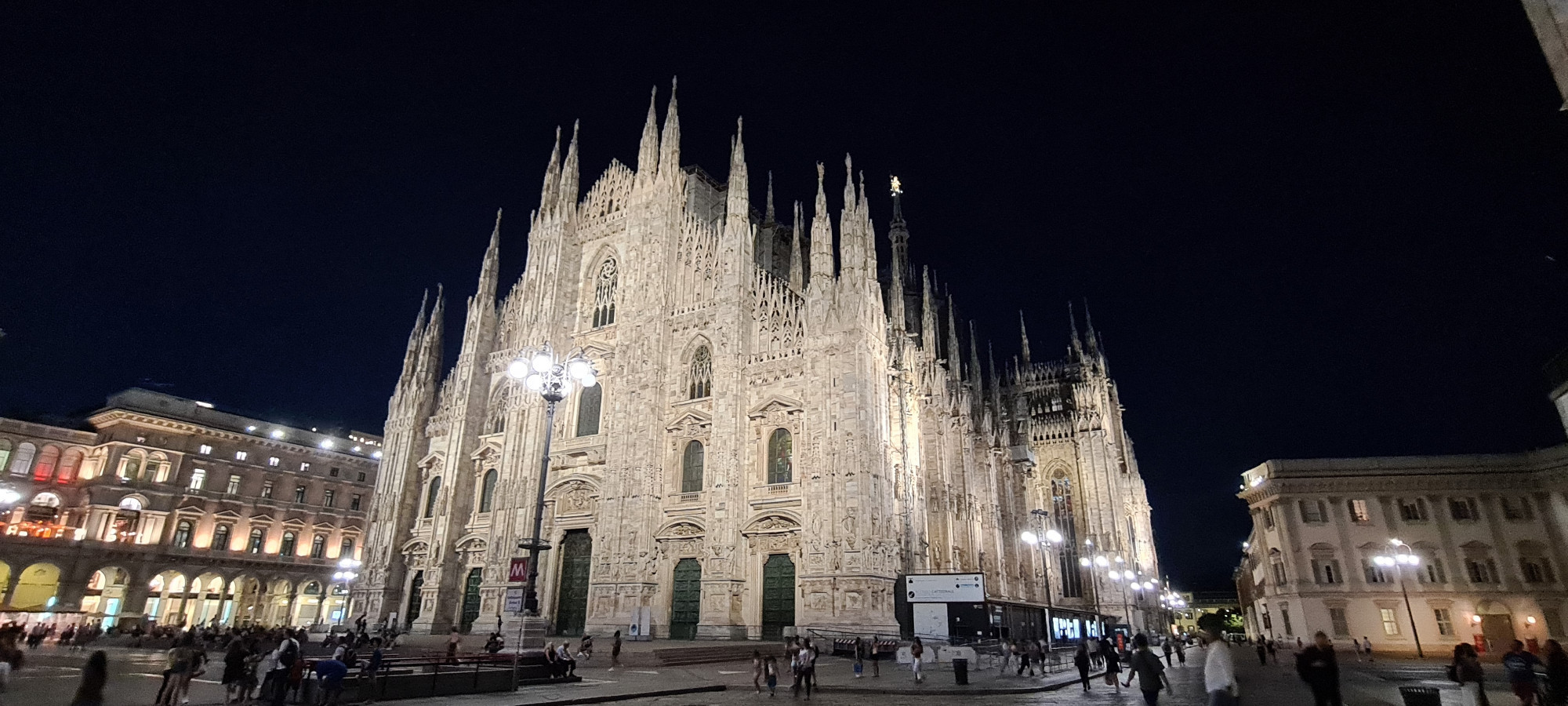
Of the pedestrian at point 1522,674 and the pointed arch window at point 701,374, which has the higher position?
the pointed arch window at point 701,374

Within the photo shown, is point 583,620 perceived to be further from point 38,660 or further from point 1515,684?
point 1515,684

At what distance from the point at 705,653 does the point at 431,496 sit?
917 inches

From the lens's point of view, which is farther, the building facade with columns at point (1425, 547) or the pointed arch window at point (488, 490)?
the building facade with columns at point (1425, 547)

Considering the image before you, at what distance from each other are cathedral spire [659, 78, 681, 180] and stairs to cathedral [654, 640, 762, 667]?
24346 millimetres

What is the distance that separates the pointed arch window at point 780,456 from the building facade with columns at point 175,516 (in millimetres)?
29243

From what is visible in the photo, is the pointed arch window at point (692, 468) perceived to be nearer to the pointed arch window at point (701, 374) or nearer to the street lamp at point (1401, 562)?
the pointed arch window at point (701, 374)

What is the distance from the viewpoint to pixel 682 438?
3578 cm

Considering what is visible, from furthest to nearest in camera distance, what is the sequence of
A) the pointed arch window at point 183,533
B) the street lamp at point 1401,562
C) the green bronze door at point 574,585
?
the pointed arch window at point 183,533 → the street lamp at point 1401,562 → the green bronze door at point 574,585

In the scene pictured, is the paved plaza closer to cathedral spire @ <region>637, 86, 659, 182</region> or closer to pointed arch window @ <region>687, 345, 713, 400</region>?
pointed arch window @ <region>687, 345, 713, 400</region>

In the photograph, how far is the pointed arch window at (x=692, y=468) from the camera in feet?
114

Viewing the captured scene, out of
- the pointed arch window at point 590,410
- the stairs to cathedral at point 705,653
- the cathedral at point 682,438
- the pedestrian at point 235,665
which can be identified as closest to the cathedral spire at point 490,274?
the cathedral at point 682,438

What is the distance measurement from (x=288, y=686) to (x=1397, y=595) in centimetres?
5412

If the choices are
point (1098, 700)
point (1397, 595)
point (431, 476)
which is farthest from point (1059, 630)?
point (431, 476)

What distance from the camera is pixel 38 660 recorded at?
23.2m
